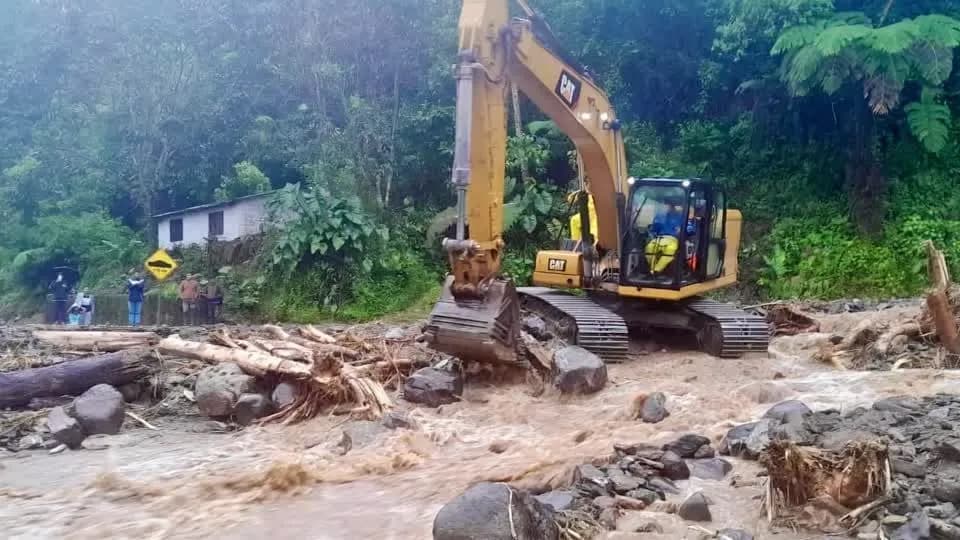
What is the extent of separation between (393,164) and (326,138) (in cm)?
203

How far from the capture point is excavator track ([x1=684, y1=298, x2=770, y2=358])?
10094 mm

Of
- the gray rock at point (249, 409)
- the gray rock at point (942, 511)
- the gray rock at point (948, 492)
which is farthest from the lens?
the gray rock at point (249, 409)

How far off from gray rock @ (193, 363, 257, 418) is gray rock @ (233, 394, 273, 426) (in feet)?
0.25

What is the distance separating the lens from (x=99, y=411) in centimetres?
781

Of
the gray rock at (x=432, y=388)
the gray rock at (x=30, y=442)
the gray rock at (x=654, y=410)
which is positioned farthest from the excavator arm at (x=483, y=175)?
the gray rock at (x=30, y=442)

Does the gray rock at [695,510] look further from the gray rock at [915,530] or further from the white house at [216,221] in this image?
the white house at [216,221]

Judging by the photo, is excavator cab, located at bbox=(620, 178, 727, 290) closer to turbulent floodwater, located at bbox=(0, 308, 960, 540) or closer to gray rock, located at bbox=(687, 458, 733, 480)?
turbulent floodwater, located at bbox=(0, 308, 960, 540)

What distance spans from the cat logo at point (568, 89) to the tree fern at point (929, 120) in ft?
36.2

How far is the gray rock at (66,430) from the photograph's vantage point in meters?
7.39

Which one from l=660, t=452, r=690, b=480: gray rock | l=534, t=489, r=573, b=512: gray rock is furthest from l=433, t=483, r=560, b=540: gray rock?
l=660, t=452, r=690, b=480: gray rock

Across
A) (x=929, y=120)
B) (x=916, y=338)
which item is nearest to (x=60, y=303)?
(x=916, y=338)

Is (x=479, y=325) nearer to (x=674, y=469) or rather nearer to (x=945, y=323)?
(x=674, y=469)

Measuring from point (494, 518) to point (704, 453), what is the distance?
91.2 inches

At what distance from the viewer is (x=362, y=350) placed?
31.7 feet
